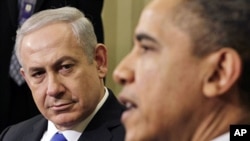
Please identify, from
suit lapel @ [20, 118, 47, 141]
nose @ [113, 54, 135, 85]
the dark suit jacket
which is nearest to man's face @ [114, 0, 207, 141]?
nose @ [113, 54, 135, 85]

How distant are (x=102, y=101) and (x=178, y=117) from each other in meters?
0.85

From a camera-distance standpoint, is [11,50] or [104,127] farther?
[11,50]

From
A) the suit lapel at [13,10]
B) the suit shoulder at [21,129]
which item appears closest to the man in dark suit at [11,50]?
the suit lapel at [13,10]

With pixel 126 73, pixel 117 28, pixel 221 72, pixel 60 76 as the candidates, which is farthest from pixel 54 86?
pixel 117 28

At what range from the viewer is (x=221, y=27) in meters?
0.95

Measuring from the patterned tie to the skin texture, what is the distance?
1.47m

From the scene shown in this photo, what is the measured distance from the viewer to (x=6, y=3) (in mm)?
2447

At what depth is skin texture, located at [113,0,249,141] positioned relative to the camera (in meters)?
0.95

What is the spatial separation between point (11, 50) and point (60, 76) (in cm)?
78

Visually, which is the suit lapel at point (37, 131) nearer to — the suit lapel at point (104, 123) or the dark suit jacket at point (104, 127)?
the dark suit jacket at point (104, 127)

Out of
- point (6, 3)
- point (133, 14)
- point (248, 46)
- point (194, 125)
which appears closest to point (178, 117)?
point (194, 125)

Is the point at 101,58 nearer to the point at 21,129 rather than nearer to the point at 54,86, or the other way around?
the point at 54,86

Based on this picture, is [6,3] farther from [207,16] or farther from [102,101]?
[207,16]

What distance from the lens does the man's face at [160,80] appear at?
966mm
